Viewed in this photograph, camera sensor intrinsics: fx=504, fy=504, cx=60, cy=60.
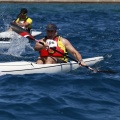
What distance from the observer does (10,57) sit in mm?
13203

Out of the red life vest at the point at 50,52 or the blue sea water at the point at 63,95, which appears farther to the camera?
the red life vest at the point at 50,52

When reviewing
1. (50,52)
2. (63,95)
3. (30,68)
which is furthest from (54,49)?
(63,95)

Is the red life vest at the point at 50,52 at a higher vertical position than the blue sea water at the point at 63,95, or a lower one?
higher

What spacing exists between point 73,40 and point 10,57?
184 inches

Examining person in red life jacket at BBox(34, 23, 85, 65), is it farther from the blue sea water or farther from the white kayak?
the blue sea water

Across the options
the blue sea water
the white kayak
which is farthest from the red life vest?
the blue sea water

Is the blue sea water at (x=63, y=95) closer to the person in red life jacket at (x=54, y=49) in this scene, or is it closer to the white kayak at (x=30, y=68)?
the white kayak at (x=30, y=68)

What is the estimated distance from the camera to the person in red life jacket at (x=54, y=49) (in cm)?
1032

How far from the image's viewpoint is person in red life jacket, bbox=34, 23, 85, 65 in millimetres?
10320

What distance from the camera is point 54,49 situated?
1045 cm

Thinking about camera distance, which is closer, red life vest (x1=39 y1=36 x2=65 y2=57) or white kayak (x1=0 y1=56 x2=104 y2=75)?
white kayak (x1=0 y1=56 x2=104 y2=75)

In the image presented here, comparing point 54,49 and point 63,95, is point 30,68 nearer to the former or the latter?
point 54,49

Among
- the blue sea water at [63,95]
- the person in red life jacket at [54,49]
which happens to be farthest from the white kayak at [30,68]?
the person in red life jacket at [54,49]

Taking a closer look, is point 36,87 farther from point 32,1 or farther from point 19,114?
point 32,1
